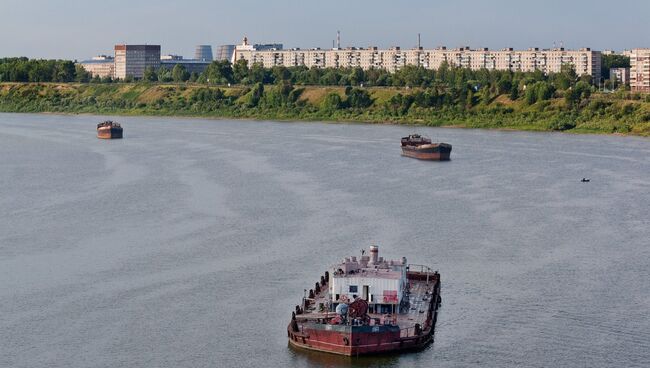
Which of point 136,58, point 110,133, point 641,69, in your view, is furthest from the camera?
point 136,58

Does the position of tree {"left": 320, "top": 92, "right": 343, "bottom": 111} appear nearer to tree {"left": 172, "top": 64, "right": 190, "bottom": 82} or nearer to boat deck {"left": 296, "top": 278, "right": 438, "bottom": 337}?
tree {"left": 172, "top": 64, "right": 190, "bottom": 82}

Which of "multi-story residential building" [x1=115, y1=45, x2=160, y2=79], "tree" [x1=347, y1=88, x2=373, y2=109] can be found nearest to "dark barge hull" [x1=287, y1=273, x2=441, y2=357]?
"tree" [x1=347, y1=88, x2=373, y2=109]

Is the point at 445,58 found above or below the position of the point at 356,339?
above

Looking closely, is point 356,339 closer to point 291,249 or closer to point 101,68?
point 291,249

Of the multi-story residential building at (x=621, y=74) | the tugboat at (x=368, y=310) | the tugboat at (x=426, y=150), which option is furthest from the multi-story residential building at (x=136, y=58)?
the tugboat at (x=368, y=310)

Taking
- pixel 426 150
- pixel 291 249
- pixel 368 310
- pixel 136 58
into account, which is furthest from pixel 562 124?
pixel 136 58

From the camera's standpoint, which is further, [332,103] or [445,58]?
[445,58]

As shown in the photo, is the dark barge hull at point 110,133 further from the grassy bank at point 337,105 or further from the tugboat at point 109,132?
the grassy bank at point 337,105
